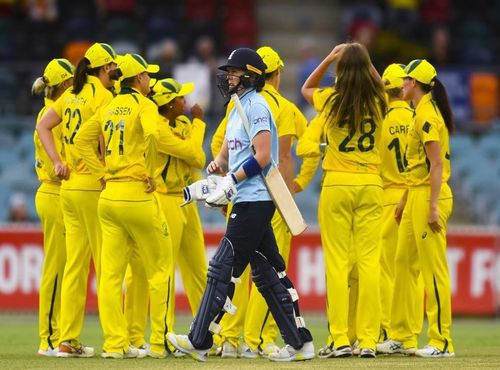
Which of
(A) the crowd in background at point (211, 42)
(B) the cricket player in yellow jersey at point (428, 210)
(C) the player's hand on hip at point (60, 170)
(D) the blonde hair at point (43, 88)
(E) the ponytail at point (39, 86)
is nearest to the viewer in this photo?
(B) the cricket player in yellow jersey at point (428, 210)

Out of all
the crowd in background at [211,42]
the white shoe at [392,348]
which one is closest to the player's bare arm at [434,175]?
the white shoe at [392,348]

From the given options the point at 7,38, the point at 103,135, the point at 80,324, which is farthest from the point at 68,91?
the point at 7,38

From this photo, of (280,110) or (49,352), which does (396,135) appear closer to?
(280,110)

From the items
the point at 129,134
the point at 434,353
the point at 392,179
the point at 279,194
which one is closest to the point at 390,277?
the point at 392,179

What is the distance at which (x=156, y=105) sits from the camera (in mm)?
12969

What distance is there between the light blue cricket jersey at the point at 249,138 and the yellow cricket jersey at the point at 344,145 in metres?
0.97

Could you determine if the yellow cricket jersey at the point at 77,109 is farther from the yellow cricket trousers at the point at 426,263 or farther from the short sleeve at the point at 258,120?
the yellow cricket trousers at the point at 426,263

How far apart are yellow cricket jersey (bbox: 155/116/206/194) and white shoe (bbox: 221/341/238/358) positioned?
1.50m

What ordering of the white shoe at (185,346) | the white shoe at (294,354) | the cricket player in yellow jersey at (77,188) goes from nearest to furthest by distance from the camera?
the white shoe at (185,346) → the white shoe at (294,354) → the cricket player in yellow jersey at (77,188)

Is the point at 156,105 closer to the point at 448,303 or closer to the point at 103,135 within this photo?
the point at 103,135

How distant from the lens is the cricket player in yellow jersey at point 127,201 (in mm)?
12555

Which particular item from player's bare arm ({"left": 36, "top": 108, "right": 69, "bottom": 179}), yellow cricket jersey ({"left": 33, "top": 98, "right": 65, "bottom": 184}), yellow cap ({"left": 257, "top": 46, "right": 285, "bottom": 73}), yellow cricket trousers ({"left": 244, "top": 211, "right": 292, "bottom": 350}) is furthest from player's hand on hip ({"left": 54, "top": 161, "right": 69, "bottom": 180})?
yellow cap ({"left": 257, "top": 46, "right": 285, "bottom": 73})

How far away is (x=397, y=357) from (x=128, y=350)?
240 centimetres

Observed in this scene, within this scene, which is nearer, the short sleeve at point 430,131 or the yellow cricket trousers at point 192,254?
the short sleeve at point 430,131
